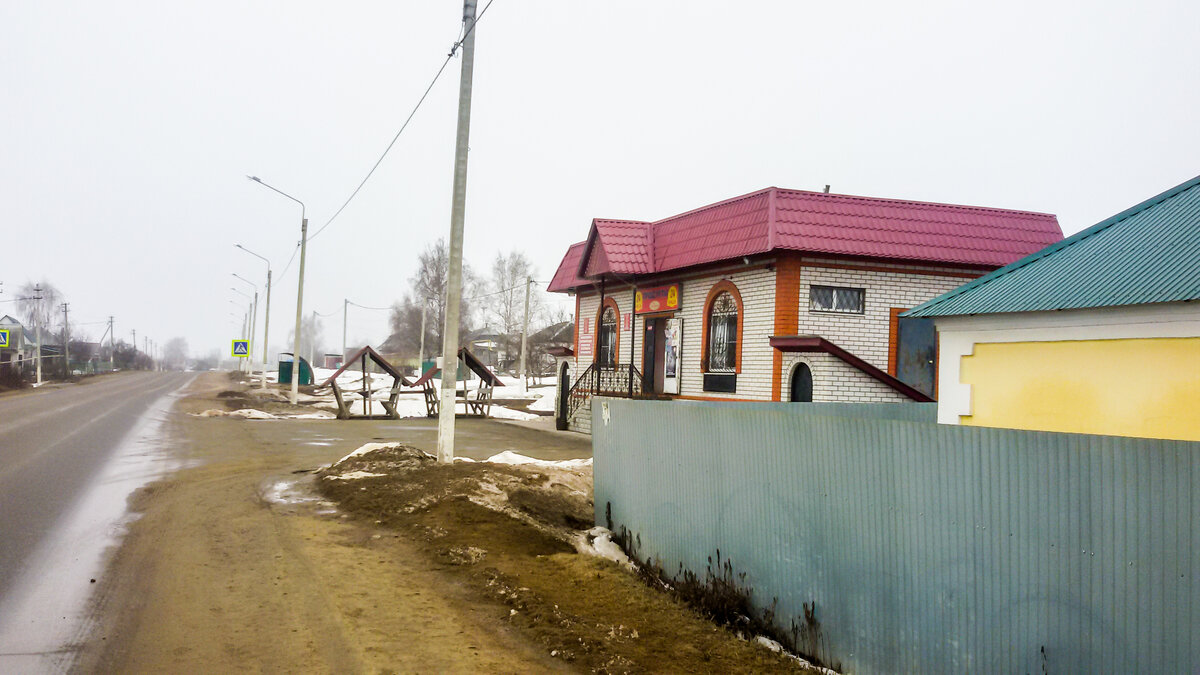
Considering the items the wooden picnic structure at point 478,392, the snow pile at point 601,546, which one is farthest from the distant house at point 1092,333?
the wooden picnic structure at point 478,392

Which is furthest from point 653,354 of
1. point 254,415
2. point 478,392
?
point 254,415

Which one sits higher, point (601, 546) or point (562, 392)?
point (562, 392)

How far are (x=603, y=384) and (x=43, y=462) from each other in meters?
12.8

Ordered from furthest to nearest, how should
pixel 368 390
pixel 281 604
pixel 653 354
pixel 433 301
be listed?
pixel 433 301 < pixel 368 390 < pixel 653 354 < pixel 281 604

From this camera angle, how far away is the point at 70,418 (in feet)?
86.4

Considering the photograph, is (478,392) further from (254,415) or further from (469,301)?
(469,301)

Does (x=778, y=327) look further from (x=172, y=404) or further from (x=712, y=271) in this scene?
(x=172, y=404)

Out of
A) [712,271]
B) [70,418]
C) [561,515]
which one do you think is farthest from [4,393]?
[561,515]

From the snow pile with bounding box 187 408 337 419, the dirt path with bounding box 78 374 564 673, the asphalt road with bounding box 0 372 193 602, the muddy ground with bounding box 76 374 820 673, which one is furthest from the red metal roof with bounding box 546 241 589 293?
the dirt path with bounding box 78 374 564 673

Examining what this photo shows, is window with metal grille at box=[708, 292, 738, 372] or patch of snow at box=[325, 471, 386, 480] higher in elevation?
window with metal grille at box=[708, 292, 738, 372]

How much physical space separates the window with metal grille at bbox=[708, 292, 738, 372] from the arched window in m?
5.07

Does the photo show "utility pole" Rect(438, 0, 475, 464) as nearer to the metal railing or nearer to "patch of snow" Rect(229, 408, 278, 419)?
the metal railing

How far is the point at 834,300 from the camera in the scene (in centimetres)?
1728

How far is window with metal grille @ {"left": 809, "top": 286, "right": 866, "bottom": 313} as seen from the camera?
17.2 meters
